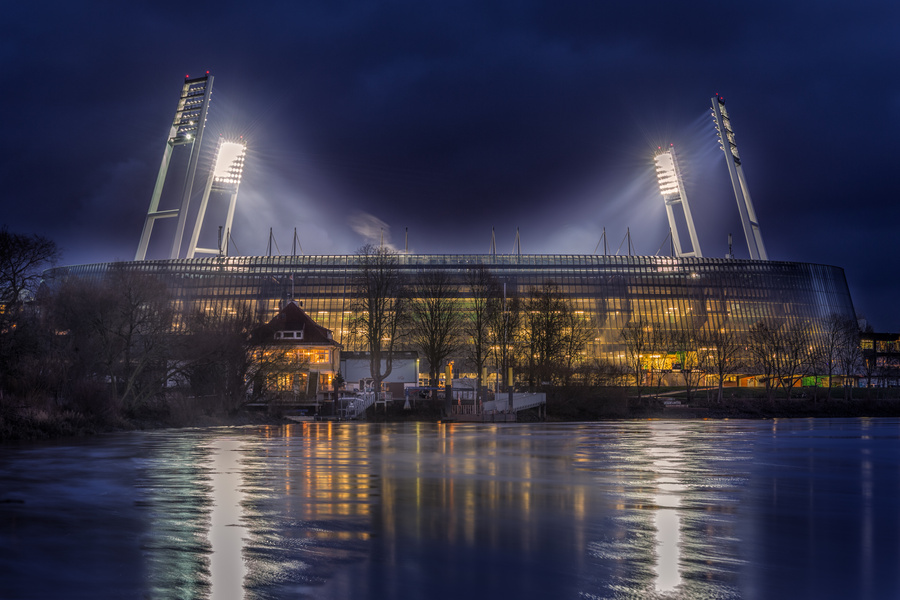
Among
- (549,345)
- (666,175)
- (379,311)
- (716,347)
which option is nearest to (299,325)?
(379,311)

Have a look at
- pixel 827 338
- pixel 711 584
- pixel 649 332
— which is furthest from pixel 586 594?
pixel 827 338

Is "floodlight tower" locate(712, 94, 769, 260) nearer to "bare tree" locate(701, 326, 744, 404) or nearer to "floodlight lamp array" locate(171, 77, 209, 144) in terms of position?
"bare tree" locate(701, 326, 744, 404)

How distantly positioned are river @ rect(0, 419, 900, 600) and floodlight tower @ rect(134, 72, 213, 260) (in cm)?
11040

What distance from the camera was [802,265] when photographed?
145 m

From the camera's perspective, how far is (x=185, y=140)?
138 m

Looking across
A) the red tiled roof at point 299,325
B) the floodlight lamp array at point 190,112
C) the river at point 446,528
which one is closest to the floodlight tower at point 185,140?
the floodlight lamp array at point 190,112

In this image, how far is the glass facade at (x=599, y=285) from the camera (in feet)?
433

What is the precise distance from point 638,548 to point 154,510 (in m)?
8.12

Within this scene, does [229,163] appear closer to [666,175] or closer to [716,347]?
[666,175]

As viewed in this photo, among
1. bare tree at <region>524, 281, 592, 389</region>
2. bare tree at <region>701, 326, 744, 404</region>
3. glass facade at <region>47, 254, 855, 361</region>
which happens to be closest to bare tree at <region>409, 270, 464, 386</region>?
bare tree at <region>524, 281, 592, 389</region>

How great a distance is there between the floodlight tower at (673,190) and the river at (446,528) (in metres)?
123

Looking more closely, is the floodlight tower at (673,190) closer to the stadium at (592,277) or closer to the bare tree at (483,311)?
the stadium at (592,277)

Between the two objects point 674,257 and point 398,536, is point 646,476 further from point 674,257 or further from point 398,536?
point 674,257

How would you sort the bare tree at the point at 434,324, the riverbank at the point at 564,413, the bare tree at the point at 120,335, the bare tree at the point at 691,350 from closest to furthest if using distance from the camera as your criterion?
the riverbank at the point at 564,413 < the bare tree at the point at 120,335 < the bare tree at the point at 434,324 < the bare tree at the point at 691,350
